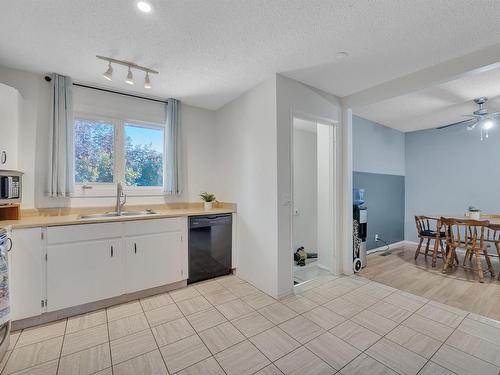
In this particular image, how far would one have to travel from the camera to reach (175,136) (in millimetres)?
3301

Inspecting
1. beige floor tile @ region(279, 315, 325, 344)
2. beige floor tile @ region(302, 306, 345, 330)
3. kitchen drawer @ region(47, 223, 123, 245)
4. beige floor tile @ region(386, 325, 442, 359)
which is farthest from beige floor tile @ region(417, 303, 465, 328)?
kitchen drawer @ region(47, 223, 123, 245)

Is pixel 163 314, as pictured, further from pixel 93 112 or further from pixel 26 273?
pixel 93 112

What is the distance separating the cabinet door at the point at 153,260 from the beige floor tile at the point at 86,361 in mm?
751

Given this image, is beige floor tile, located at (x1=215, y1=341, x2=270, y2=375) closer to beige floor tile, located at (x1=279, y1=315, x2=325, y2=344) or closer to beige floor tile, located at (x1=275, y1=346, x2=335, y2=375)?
beige floor tile, located at (x1=275, y1=346, x2=335, y2=375)

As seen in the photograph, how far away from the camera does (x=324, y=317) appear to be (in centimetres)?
221

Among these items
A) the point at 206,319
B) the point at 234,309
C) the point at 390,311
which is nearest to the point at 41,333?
the point at 206,319

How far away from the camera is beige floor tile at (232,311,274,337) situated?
2.00 metres

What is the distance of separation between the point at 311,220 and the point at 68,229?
372cm

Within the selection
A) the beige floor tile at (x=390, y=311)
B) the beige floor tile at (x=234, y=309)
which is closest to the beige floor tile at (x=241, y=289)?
the beige floor tile at (x=234, y=309)

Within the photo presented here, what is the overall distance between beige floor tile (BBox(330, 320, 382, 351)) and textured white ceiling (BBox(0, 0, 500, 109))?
247 centimetres

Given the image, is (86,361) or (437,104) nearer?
(86,361)

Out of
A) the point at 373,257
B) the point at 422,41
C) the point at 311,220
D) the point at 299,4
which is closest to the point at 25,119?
the point at 299,4

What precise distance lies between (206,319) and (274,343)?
696 millimetres

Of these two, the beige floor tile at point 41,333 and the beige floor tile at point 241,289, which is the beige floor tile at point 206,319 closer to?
the beige floor tile at point 241,289
